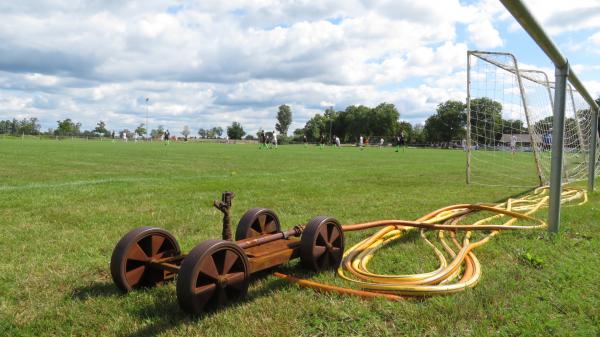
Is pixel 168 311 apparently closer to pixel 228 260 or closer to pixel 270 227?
pixel 228 260

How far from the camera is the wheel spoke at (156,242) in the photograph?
12.2 feet

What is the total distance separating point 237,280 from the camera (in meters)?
3.26

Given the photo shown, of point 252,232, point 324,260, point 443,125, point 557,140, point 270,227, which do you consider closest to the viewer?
point 324,260

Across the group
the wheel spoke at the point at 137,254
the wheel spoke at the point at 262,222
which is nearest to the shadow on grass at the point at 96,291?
the wheel spoke at the point at 137,254

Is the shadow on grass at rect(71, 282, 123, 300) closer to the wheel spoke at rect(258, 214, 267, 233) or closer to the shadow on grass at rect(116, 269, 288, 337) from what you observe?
the shadow on grass at rect(116, 269, 288, 337)

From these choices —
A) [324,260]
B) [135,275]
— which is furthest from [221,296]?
[324,260]

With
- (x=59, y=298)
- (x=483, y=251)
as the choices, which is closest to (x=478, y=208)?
(x=483, y=251)

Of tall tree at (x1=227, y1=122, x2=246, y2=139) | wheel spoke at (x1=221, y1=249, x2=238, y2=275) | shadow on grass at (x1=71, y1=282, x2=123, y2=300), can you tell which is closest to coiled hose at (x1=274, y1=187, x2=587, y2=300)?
wheel spoke at (x1=221, y1=249, x2=238, y2=275)

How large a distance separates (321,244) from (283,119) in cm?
17229

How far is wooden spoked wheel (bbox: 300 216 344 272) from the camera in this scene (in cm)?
391

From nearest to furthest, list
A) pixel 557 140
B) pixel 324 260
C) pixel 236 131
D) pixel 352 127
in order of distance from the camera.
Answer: pixel 324 260, pixel 557 140, pixel 352 127, pixel 236 131

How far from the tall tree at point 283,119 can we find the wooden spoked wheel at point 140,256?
171574 millimetres

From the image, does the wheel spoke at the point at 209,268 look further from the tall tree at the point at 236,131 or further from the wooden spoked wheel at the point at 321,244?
the tall tree at the point at 236,131

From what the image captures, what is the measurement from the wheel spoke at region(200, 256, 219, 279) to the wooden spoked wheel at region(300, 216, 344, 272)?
975 millimetres
